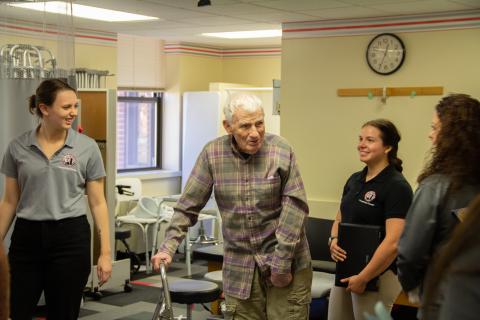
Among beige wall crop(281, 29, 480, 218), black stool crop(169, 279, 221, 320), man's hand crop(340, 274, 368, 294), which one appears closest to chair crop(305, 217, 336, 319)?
black stool crop(169, 279, 221, 320)

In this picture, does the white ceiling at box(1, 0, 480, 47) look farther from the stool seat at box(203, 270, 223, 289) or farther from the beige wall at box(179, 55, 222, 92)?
the stool seat at box(203, 270, 223, 289)

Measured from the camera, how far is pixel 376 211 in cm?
319

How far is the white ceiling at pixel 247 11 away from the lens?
553cm

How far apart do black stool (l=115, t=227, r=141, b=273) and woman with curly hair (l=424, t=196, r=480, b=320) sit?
5606mm

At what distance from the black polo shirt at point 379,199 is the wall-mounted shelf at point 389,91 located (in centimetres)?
297

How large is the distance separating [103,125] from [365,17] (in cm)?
245

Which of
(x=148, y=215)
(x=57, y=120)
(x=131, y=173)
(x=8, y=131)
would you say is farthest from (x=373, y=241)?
(x=131, y=173)

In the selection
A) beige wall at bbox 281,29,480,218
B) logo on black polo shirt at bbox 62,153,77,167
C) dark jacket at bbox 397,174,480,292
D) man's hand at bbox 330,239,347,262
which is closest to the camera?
dark jacket at bbox 397,174,480,292

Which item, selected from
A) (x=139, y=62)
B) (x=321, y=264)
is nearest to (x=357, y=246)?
(x=321, y=264)

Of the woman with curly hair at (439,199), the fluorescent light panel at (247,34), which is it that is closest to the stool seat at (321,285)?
the woman with curly hair at (439,199)

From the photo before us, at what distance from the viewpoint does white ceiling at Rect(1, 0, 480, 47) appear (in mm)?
5527

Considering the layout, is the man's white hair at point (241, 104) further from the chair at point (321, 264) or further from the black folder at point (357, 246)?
the chair at point (321, 264)

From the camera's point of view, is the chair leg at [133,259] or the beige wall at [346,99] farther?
the chair leg at [133,259]

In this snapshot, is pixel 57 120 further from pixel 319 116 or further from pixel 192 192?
pixel 319 116
